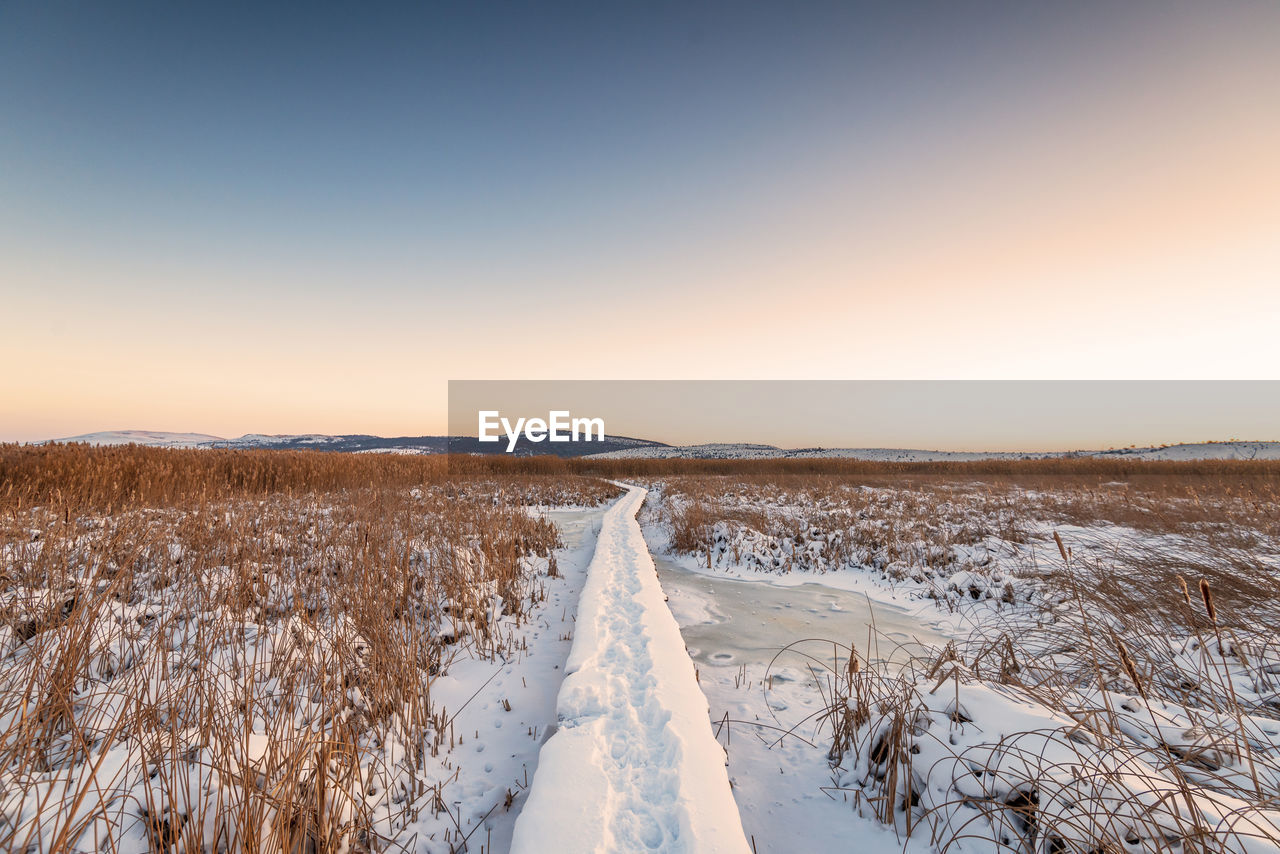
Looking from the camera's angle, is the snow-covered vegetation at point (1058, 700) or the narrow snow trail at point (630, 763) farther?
the narrow snow trail at point (630, 763)

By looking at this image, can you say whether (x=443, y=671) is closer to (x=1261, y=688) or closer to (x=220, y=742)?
(x=220, y=742)

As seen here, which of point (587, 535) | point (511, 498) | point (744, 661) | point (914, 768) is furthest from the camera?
point (511, 498)

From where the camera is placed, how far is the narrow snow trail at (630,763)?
2301mm

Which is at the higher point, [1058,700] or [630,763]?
[1058,700]

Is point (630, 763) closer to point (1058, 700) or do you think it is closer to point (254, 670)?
point (254, 670)

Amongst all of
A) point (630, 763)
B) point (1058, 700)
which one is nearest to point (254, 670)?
point (630, 763)

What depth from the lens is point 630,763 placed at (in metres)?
2.87

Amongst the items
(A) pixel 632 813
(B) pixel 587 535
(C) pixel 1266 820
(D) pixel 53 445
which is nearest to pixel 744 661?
(A) pixel 632 813

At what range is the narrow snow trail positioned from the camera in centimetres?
230

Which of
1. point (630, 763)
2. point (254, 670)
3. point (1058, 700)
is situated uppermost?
point (254, 670)

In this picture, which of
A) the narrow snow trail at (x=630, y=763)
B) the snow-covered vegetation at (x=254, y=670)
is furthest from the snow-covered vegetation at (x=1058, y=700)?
the snow-covered vegetation at (x=254, y=670)

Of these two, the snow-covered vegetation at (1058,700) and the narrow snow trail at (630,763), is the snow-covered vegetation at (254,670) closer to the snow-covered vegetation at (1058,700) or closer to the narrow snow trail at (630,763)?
the narrow snow trail at (630,763)

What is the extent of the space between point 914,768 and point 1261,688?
329 cm

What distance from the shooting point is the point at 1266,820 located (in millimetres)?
1773
